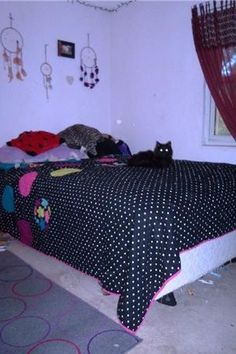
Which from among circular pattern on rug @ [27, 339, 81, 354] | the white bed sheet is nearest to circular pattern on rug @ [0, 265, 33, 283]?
circular pattern on rug @ [27, 339, 81, 354]

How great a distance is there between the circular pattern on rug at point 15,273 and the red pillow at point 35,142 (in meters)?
1.15

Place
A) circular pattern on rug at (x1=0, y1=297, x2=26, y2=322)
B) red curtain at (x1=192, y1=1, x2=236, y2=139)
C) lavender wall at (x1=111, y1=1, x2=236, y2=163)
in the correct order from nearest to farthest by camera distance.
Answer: circular pattern on rug at (x1=0, y1=297, x2=26, y2=322), red curtain at (x1=192, y1=1, x2=236, y2=139), lavender wall at (x1=111, y1=1, x2=236, y2=163)

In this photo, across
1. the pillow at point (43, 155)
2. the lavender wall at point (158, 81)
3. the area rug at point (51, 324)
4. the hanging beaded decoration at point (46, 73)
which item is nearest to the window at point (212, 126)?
the lavender wall at point (158, 81)

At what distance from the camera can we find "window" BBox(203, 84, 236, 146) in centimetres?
321

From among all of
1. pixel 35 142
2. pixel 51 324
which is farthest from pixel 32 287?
pixel 35 142

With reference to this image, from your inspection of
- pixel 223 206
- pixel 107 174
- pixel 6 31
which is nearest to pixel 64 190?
pixel 107 174

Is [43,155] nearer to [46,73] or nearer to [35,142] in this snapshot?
[35,142]

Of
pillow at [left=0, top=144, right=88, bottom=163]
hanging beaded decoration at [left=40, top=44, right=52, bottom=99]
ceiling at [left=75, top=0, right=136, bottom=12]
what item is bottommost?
pillow at [left=0, top=144, right=88, bottom=163]

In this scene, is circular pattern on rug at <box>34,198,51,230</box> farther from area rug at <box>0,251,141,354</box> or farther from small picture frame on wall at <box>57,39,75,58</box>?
small picture frame on wall at <box>57,39,75,58</box>

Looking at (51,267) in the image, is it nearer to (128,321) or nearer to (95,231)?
(95,231)

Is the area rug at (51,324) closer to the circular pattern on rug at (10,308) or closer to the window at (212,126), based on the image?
the circular pattern on rug at (10,308)

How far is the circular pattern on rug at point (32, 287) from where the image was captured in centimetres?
187

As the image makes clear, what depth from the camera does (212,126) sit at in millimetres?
3295

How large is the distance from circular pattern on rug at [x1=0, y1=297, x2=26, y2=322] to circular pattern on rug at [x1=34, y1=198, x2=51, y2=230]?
55cm
